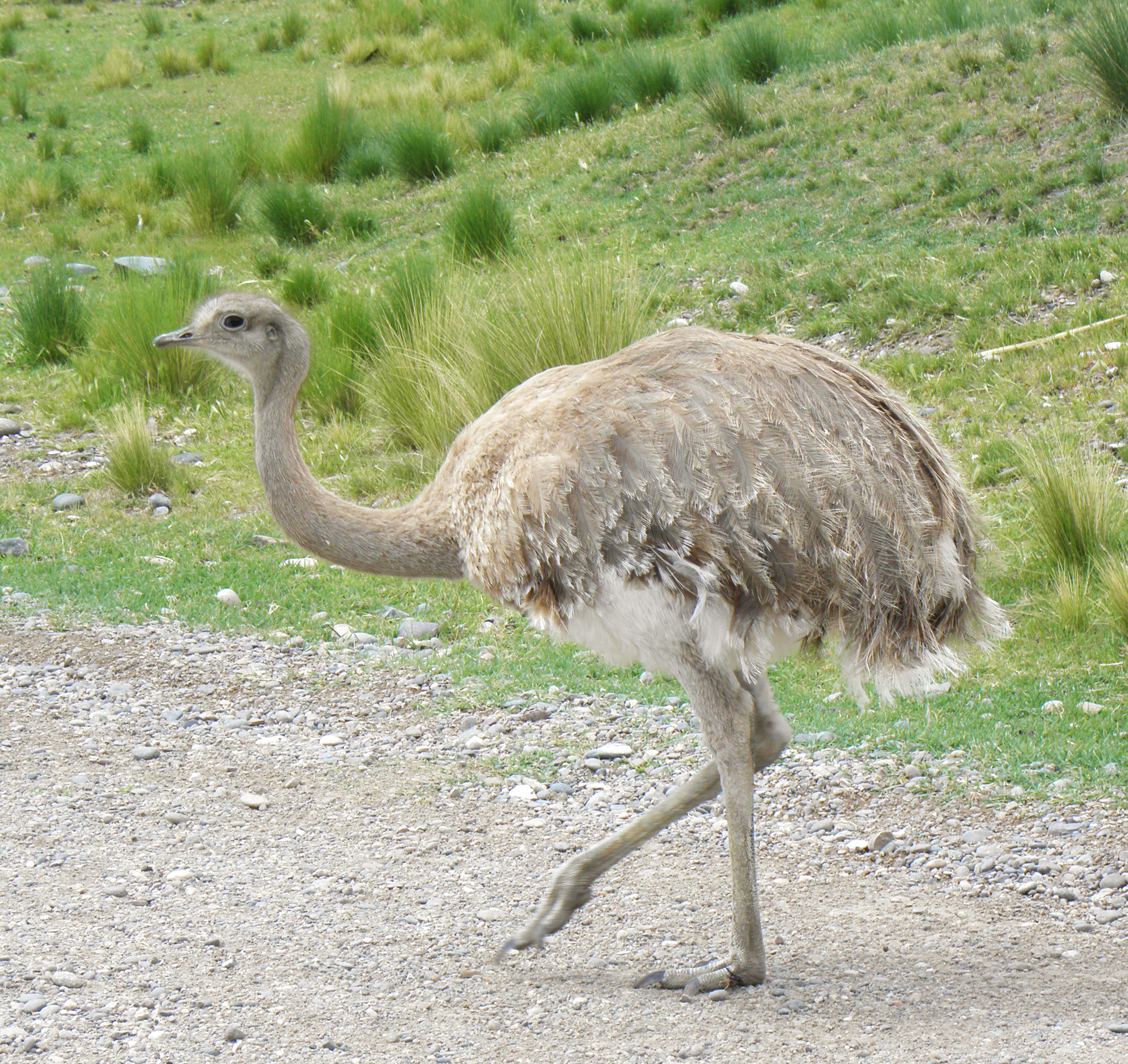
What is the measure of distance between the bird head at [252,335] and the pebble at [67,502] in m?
3.65

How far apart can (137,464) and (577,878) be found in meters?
4.80

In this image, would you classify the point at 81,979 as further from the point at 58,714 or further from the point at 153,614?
the point at 153,614

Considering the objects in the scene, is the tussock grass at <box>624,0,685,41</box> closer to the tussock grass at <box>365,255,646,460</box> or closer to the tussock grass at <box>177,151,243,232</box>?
the tussock grass at <box>177,151,243,232</box>

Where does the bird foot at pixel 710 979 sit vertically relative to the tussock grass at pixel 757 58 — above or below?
below

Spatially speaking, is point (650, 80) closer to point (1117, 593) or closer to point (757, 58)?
point (757, 58)

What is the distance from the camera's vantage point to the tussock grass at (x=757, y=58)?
12.5m

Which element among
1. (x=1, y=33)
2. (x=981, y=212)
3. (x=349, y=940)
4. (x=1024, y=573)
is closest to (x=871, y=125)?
(x=981, y=212)

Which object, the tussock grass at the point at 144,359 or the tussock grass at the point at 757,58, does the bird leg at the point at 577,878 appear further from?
the tussock grass at the point at 757,58

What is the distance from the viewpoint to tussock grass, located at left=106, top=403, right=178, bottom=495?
772 centimetres

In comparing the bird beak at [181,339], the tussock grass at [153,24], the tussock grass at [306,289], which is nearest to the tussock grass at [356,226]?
the tussock grass at [306,289]

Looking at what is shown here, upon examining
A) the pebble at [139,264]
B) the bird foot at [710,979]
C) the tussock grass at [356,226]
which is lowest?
the bird foot at [710,979]

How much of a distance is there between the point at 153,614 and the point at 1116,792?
394 centimetres

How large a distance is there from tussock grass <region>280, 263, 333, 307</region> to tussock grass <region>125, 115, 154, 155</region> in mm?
5857

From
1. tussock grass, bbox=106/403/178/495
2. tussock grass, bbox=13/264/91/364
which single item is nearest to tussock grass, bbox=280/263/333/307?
tussock grass, bbox=13/264/91/364
